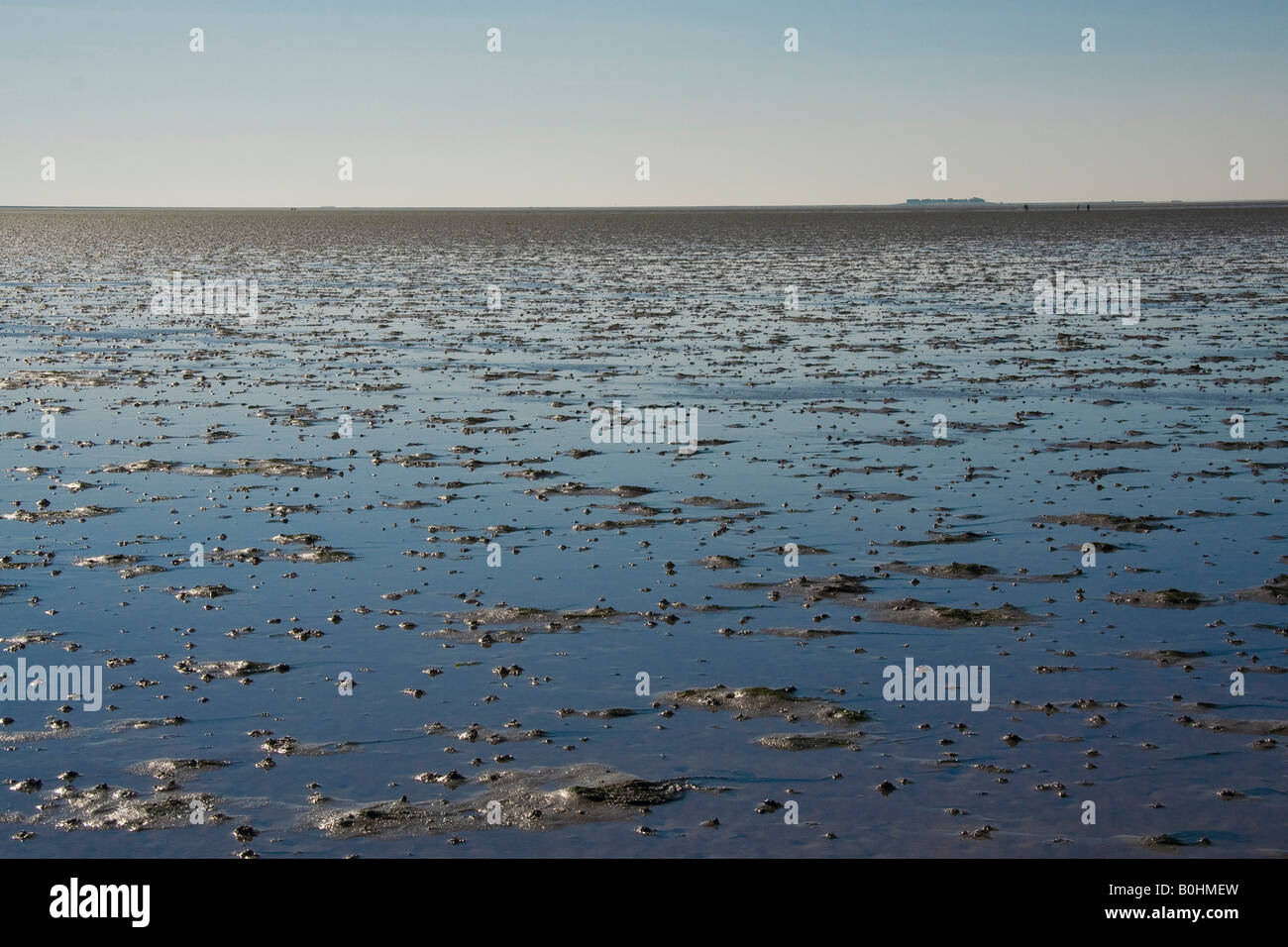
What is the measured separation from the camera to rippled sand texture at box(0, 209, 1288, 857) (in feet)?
35.8

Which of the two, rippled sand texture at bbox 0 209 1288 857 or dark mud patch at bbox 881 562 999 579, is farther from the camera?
dark mud patch at bbox 881 562 999 579

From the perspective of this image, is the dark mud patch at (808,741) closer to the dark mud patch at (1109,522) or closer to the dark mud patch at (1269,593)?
the dark mud patch at (1269,593)

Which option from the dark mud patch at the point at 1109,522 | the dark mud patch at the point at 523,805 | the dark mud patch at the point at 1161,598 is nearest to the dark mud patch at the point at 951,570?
the dark mud patch at the point at 1161,598

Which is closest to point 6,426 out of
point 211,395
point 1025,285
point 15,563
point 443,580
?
point 211,395

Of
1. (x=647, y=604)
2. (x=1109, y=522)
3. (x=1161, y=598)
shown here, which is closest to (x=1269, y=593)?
(x=1161, y=598)

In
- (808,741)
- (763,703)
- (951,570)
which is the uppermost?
(951,570)

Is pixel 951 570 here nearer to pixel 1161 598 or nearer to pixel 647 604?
pixel 1161 598

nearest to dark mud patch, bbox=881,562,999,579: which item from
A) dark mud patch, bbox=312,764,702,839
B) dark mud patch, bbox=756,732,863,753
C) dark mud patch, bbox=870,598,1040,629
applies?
dark mud patch, bbox=870,598,1040,629

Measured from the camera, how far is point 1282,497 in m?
21.0

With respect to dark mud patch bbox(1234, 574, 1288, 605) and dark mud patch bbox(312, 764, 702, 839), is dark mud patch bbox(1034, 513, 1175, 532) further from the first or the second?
dark mud patch bbox(312, 764, 702, 839)

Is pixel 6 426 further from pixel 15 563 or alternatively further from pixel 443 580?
pixel 443 580

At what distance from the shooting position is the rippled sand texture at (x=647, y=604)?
430 inches

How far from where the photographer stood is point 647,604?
16.2 meters
